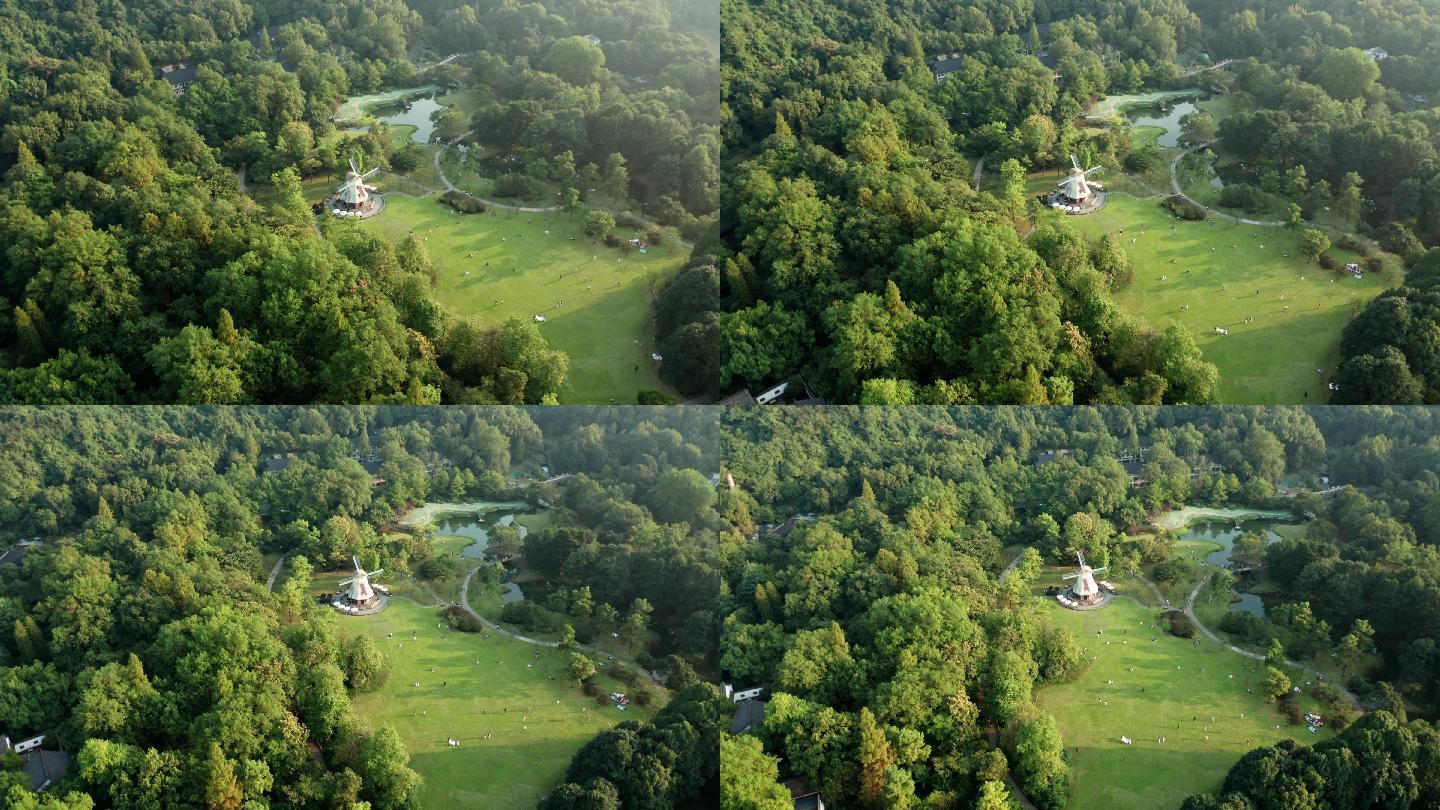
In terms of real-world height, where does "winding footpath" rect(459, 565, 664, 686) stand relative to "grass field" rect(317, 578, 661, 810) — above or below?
above

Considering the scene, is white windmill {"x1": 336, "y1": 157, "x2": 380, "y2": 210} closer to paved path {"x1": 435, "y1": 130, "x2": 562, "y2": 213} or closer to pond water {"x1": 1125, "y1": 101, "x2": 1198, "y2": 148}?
paved path {"x1": 435, "y1": 130, "x2": 562, "y2": 213}

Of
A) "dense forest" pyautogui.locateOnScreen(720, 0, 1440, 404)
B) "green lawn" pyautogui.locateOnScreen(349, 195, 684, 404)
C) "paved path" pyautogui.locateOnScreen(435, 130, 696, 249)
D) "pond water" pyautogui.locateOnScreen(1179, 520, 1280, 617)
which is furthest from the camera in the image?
"paved path" pyautogui.locateOnScreen(435, 130, 696, 249)

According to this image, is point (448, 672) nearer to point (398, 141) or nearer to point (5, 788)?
point (5, 788)

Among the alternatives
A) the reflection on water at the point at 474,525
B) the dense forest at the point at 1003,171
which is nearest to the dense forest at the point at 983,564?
the dense forest at the point at 1003,171

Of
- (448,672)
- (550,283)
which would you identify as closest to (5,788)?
(448,672)

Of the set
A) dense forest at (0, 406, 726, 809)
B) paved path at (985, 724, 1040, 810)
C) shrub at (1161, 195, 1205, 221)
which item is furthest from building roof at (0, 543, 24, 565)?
shrub at (1161, 195, 1205, 221)

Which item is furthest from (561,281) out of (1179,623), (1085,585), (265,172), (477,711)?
(1179,623)

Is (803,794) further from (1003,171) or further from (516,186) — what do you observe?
(1003,171)
